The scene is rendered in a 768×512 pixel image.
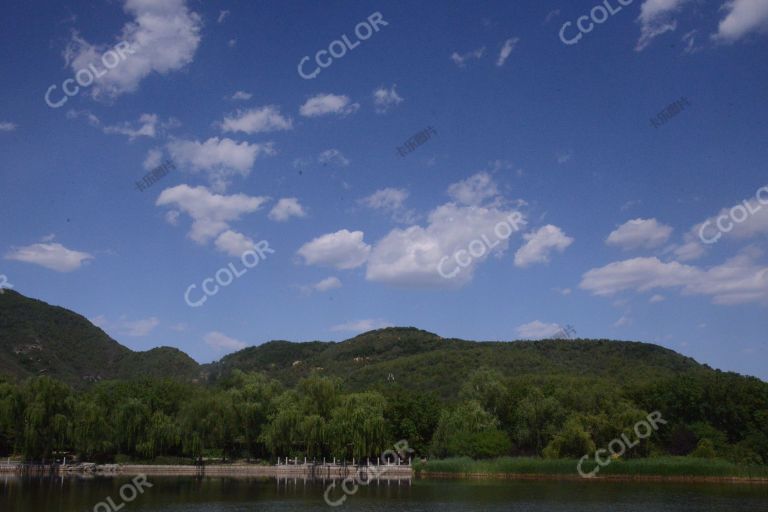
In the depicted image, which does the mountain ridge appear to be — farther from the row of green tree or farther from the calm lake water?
the calm lake water

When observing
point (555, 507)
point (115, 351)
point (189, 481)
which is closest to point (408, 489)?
point (555, 507)

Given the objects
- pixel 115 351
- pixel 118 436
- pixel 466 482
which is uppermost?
pixel 115 351

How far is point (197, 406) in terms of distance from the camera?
162 ft

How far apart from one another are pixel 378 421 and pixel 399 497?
15934 mm

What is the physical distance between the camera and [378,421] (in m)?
46.2

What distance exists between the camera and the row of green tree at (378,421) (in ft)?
146

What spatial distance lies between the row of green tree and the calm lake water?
6.93 metres

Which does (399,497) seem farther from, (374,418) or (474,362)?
(474,362)

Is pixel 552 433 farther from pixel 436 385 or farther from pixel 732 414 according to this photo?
pixel 436 385

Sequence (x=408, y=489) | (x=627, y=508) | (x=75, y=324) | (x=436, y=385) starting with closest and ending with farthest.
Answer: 1. (x=627, y=508)
2. (x=408, y=489)
3. (x=436, y=385)
4. (x=75, y=324)

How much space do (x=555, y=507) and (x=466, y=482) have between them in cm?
1414

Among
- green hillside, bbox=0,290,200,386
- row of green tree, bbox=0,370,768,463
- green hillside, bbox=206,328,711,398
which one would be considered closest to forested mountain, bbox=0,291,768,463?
row of green tree, bbox=0,370,768,463

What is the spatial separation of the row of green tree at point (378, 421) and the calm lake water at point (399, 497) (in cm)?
693

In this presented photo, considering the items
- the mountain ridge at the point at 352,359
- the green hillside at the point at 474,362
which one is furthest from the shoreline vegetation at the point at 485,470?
the mountain ridge at the point at 352,359
